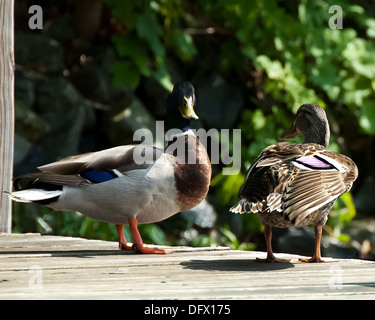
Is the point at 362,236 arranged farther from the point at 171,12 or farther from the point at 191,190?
the point at 191,190

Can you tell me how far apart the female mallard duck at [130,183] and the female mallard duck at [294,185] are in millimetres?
551

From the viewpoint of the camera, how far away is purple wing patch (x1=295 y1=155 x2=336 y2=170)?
3.11 meters

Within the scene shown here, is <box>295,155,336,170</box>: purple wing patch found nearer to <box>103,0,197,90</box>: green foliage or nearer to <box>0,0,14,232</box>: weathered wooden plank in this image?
<box>0,0,14,232</box>: weathered wooden plank

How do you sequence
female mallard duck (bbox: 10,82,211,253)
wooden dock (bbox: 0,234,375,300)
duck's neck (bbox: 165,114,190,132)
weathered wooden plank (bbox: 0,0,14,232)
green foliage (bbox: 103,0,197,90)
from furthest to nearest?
green foliage (bbox: 103,0,197,90) → weathered wooden plank (bbox: 0,0,14,232) → duck's neck (bbox: 165,114,190,132) → female mallard duck (bbox: 10,82,211,253) → wooden dock (bbox: 0,234,375,300)

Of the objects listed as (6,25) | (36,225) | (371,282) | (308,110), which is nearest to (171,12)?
(36,225)

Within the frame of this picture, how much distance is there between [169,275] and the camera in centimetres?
279

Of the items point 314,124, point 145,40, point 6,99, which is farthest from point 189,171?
point 145,40

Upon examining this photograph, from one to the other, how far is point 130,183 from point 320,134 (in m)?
1.07

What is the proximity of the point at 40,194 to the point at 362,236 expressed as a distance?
18.2ft

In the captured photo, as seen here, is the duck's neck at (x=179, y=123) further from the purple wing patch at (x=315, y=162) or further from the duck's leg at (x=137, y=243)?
the purple wing patch at (x=315, y=162)

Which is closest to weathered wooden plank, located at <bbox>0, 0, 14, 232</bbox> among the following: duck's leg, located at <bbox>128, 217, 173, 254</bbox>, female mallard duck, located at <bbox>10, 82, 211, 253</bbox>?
female mallard duck, located at <bbox>10, 82, 211, 253</bbox>

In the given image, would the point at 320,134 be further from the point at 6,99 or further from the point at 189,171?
the point at 6,99

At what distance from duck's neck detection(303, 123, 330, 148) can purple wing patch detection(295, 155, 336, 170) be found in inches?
25.7

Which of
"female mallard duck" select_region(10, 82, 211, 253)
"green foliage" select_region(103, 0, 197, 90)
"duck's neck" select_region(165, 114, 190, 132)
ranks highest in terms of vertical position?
"green foliage" select_region(103, 0, 197, 90)
